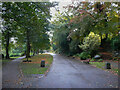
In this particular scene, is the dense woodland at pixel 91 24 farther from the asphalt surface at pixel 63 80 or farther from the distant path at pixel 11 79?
the distant path at pixel 11 79

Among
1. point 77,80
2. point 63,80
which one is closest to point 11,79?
point 63,80

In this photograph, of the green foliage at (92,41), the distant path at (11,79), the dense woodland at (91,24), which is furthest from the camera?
the green foliage at (92,41)

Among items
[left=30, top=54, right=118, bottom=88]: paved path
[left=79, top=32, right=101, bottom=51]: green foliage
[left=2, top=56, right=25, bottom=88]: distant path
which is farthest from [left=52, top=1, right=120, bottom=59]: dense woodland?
[left=2, top=56, right=25, bottom=88]: distant path

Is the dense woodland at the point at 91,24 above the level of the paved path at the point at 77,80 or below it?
above

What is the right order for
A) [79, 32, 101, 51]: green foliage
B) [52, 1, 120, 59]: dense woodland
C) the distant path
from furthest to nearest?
[79, 32, 101, 51]: green foliage < [52, 1, 120, 59]: dense woodland < the distant path

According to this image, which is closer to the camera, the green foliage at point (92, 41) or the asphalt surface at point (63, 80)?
the asphalt surface at point (63, 80)

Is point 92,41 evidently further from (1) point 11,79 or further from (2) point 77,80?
(1) point 11,79

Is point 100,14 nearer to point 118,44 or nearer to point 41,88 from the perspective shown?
point 41,88

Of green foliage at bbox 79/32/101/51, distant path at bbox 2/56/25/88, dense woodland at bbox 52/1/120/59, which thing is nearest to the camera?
distant path at bbox 2/56/25/88

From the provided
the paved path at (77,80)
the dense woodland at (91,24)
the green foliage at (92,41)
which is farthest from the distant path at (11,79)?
the green foliage at (92,41)

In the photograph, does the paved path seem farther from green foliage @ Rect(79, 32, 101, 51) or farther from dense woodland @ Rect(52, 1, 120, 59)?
green foliage @ Rect(79, 32, 101, 51)

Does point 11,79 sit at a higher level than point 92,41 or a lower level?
lower

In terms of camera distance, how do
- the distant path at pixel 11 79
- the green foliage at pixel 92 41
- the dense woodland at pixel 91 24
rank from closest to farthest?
the distant path at pixel 11 79 → the dense woodland at pixel 91 24 → the green foliage at pixel 92 41

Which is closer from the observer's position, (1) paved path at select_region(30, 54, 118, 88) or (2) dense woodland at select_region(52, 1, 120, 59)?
(1) paved path at select_region(30, 54, 118, 88)
